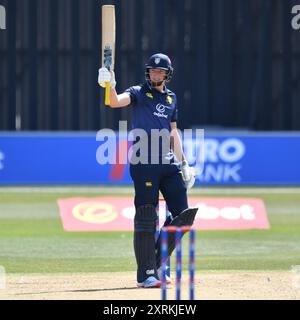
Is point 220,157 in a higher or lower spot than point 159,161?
lower

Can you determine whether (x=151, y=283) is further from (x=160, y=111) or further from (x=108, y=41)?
(x=108, y=41)

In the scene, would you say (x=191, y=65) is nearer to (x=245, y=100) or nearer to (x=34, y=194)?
(x=245, y=100)

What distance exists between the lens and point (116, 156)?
63.0ft

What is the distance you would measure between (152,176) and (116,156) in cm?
1018

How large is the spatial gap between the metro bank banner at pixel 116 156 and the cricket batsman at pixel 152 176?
995 cm

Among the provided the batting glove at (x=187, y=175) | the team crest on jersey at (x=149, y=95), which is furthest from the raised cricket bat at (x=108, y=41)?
the batting glove at (x=187, y=175)

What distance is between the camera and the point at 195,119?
86.0 feet

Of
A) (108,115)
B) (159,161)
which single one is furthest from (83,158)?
(159,161)

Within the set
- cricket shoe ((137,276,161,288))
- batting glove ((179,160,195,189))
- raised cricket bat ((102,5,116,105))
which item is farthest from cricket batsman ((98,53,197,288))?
raised cricket bat ((102,5,116,105))

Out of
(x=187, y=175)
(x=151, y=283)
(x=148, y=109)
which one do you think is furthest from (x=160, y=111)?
(x=151, y=283)

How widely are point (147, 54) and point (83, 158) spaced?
23.5 ft

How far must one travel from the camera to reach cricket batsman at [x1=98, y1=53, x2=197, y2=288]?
9.00 metres

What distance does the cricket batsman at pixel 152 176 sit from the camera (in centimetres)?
900

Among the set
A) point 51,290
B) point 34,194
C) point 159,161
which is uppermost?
point 159,161
